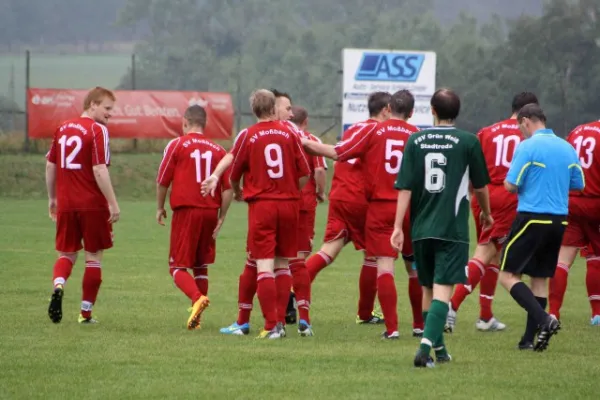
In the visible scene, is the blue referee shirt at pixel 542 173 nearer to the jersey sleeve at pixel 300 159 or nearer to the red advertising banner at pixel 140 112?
the jersey sleeve at pixel 300 159

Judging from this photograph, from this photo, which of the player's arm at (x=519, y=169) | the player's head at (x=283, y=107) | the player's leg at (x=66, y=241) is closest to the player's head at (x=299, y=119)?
the player's head at (x=283, y=107)

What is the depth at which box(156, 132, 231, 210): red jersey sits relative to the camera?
37.0ft

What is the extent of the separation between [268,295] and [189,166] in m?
1.50

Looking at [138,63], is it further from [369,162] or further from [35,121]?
[369,162]

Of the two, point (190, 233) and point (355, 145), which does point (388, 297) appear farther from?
point (190, 233)

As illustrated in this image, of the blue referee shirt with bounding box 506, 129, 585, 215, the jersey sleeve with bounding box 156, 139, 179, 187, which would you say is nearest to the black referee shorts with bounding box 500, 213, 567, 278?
the blue referee shirt with bounding box 506, 129, 585, 215

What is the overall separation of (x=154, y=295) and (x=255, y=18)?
282 ft

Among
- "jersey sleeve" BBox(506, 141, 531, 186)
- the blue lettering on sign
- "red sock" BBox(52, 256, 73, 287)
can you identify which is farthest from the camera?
the blue lettering on sign

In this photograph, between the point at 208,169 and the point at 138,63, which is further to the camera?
the point at 138,63

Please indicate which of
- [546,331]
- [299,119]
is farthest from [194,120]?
[546,331]

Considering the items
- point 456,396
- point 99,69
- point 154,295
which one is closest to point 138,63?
point 99,69

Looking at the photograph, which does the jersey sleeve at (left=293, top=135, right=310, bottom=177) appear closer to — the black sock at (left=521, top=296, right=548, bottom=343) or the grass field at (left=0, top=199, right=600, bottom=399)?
the grass field at (left=0, top=199, right=600, bottom=399)

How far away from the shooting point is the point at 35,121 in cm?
3688

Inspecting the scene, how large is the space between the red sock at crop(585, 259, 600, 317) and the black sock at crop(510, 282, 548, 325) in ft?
7.96
